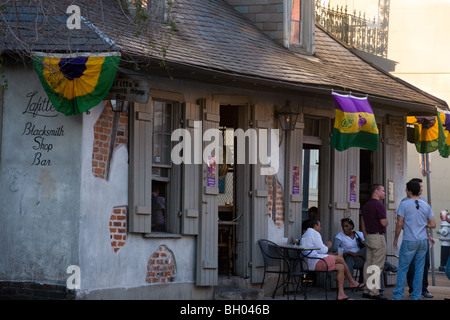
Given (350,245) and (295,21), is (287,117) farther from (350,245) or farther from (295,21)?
(295,21)

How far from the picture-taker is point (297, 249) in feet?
50.2

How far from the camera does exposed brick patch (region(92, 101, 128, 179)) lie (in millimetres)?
13086

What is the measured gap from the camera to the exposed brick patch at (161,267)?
45.3ft

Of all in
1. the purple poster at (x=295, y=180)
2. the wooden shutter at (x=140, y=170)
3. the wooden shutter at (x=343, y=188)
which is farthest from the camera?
the wooden shutter at (x=343, y=188)

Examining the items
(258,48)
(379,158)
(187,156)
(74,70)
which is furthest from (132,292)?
(379,158)

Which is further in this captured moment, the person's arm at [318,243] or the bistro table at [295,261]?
the person's arm at [318,243]

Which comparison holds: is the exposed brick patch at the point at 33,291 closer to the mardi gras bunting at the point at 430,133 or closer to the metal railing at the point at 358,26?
the mardi gras bunting at the point at 430,133

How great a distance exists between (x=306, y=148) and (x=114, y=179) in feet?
19.1

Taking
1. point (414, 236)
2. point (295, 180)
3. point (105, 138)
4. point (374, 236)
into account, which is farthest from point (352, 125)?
point (105, 138)

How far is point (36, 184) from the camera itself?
1305 centimetres

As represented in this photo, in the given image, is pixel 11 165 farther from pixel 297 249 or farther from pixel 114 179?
pixel 297 249

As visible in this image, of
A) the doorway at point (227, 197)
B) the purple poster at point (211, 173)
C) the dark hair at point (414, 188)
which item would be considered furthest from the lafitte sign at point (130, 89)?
the dark hair at point (414, 188)

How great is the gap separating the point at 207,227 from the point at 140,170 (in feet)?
5.48

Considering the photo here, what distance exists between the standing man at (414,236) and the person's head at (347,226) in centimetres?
228
